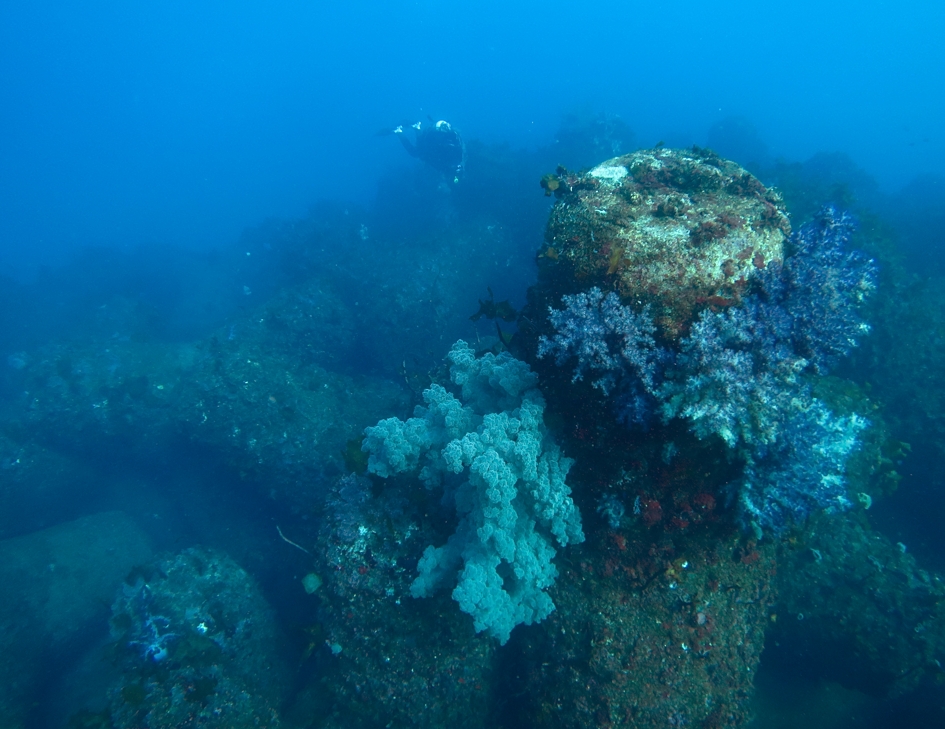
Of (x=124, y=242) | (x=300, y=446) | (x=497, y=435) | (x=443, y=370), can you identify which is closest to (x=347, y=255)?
(x=300, y=446)

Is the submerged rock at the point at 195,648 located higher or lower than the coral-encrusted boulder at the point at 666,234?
lower

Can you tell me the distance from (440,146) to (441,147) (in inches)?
2.5

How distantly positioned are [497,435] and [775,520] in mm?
2913

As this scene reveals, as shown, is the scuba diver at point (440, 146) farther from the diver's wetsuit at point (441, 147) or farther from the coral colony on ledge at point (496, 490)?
the coral colony on ledge at point (496, 490)

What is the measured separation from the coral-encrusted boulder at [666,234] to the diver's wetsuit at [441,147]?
17.5 metres

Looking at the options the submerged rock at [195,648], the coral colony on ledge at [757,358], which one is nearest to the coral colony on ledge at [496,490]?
the coral colony on ledge at [757,358]

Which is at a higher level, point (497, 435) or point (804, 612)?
point (497, 435)

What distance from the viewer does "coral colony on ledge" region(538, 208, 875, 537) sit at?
11.8 ft

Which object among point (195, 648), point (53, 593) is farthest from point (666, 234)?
point (53, 593)

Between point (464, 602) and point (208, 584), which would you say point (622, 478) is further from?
point (208, 584)

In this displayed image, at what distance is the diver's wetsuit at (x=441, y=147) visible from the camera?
20062 millimetres

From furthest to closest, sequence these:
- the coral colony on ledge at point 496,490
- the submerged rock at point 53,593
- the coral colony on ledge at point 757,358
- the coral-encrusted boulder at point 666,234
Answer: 1. the submerged rock at point 53,593
2. the coral colony on ledge at point 496,490
3. the coral-encrusted boulder at point 666,234
4. the coral colony on ledge at point 757,358

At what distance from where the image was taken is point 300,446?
10.4 metres

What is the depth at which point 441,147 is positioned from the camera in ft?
67.4
